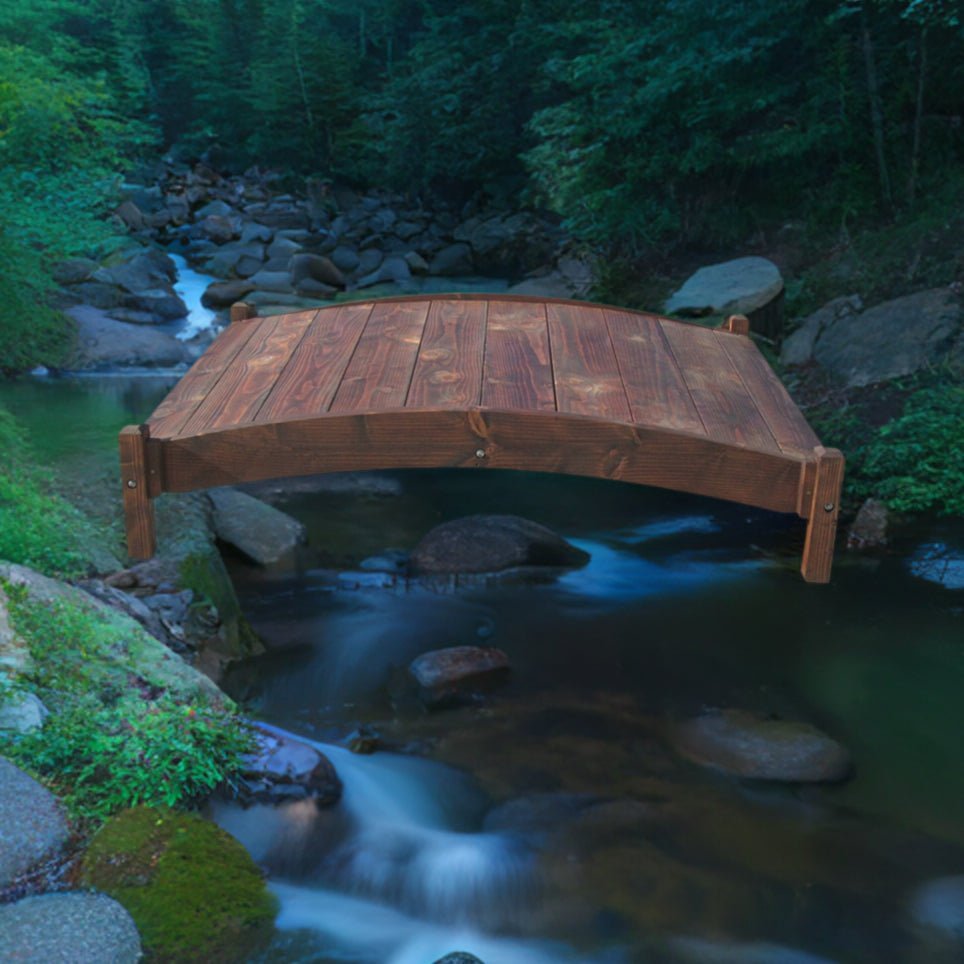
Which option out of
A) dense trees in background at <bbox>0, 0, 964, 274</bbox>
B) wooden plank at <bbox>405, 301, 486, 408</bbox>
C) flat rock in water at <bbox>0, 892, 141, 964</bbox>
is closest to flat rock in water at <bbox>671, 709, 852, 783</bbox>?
wooden plank at <bbox>405, 301, 486, 408</bbox>

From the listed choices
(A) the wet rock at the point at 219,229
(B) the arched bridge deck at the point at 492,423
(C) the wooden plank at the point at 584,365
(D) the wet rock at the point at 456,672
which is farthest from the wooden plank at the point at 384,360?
(A) the wet rock at the point at 219,229

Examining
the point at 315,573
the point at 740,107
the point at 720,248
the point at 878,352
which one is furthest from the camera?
the point at 720,248

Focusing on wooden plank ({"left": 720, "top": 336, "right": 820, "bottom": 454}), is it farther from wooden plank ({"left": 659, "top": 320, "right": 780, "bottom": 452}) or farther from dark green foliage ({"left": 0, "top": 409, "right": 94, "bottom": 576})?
dark green foliage ({"left": 0, "top": 409, "right": 94, "bottom": 576})

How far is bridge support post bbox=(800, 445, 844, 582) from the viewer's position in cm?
363

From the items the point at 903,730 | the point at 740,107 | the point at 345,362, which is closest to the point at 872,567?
the point at 903,730

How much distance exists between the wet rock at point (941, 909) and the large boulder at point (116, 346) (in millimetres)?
10167

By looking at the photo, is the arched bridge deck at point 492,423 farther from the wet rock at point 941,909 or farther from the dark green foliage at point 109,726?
the wet rock at point 941,909

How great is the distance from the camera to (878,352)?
8820mm

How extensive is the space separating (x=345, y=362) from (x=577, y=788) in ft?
6.75

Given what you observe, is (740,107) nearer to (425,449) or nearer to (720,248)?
(720,248)

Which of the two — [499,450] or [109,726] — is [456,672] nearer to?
[499,450]

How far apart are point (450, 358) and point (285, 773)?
70.3 inches

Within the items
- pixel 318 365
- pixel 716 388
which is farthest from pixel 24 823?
pixel 716 388

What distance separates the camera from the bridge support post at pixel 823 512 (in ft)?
11.9
